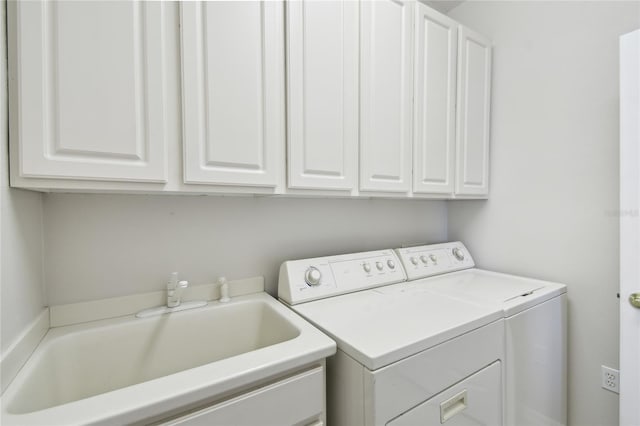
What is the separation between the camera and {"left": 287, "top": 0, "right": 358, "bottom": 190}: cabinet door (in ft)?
3.70

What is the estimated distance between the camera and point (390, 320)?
3.41 feet

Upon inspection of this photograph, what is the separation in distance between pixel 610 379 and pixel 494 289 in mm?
705

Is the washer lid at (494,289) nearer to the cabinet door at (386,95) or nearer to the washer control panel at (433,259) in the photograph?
the washer control panel at (433,259)

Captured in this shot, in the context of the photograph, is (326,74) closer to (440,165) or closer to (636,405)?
(440,165)

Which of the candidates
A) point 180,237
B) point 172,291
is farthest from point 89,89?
point 172,291

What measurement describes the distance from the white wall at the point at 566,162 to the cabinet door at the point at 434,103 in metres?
0.43

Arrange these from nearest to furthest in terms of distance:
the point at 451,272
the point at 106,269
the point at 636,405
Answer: the point at 106,269, the point at 636,405, the point at 451,272

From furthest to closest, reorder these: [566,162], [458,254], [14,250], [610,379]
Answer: [458,254] → [566,162] → [610,379] → [14,250]

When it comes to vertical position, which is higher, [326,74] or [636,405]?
[326,74]

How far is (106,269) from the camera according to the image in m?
1.10

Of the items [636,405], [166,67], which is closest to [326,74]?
[166,67]

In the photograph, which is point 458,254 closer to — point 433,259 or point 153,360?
point 433,259

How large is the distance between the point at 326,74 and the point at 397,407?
1.23 m

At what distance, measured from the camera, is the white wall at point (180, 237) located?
1.04m
